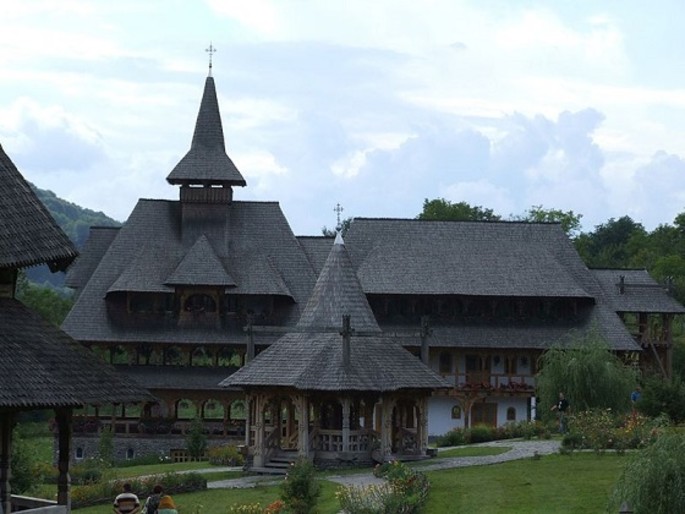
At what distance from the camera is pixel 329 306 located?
45.3 metres

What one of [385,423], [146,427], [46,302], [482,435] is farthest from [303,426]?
[46,302]

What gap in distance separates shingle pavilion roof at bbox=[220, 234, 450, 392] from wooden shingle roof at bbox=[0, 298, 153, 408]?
683 inches

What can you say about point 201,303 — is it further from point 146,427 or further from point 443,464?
point 443,464

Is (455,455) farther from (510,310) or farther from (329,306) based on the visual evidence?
(510,310)

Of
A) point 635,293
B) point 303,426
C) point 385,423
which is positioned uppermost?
point 635,293

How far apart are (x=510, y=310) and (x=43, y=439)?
980 inches

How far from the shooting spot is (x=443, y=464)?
43.0m

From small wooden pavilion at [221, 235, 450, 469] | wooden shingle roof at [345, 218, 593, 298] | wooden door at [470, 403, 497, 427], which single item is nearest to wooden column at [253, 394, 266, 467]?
small wooden pavilion at [221, 235, 450, 469]

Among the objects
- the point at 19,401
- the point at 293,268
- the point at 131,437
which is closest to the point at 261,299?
the point at 293,268

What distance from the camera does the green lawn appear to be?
32.2 metres

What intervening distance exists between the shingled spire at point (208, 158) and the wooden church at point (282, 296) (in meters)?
0.07

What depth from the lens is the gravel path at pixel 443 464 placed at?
4025 cm

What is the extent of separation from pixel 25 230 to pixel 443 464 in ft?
66.0

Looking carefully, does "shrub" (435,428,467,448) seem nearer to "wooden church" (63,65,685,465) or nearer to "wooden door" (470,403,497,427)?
"wooden church" (63,65,685,465)
